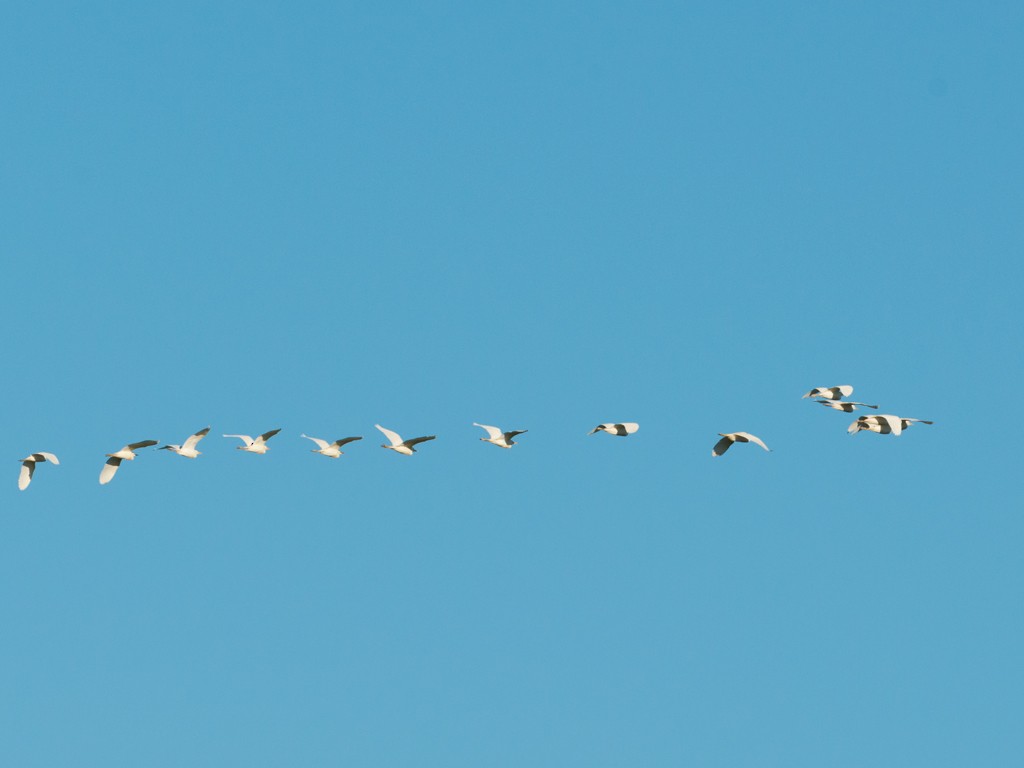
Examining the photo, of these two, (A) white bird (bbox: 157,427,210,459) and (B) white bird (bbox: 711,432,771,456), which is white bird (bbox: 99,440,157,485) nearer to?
(A) white bird (bbox: 157,427,210,459)

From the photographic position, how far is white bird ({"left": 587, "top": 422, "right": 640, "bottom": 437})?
75.2 m

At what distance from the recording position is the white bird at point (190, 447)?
8062cm

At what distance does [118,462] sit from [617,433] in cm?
2287

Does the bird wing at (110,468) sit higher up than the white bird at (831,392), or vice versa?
the white bird at (831,392)

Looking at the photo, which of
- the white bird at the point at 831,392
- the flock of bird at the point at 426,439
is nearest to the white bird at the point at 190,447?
the flock of bird at the point at 426,439

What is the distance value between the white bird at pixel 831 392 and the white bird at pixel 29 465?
33.8 meters

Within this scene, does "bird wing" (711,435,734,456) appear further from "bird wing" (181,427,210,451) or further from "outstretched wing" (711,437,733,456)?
"bird wing" (181,427,210,451)

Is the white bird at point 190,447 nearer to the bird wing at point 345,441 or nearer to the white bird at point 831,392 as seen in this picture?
the bird wing at point 345,441

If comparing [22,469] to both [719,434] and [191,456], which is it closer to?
[191,456]

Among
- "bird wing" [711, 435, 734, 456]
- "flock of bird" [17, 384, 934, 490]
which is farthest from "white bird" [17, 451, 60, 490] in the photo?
"bird wing" [711, 435, 734, 456]

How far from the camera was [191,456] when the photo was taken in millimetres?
81438

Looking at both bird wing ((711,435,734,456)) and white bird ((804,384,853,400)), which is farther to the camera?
white bird ((804,384,853,400))

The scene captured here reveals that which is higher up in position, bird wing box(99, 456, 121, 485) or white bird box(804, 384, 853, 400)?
white bird box(804, 384, 853, 400)

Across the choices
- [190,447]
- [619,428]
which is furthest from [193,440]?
[619,428]
